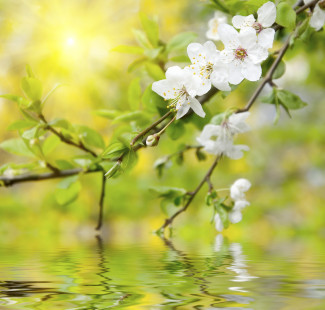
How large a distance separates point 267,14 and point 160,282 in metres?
0.35

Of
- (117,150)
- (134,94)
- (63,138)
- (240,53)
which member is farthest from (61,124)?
(240,53)

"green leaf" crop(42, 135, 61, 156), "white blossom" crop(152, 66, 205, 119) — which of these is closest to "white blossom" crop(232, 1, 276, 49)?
"white blossom" crop(152, 66, 205, 119)

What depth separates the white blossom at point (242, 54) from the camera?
0.64 metres

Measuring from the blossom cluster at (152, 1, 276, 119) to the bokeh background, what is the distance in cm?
152

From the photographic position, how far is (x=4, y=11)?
5.57 feet

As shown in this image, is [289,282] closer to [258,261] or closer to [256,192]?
[258,261]

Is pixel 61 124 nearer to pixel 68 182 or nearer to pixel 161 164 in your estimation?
pixel 68 182

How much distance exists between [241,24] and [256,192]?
9.56 feet

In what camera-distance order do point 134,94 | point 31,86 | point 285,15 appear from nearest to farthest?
point 285,15
point 31,86
point 134,94

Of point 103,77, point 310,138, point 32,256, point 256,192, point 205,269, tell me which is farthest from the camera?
point 256,192

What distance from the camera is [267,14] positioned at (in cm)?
67

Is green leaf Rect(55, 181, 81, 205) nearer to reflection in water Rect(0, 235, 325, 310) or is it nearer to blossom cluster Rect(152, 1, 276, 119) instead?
reflection in water Rect(0, 235, 325, 310)

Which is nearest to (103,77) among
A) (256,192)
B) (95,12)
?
(95,12)

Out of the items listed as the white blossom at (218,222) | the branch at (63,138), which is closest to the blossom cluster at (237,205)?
the white blossom at (218,222)
